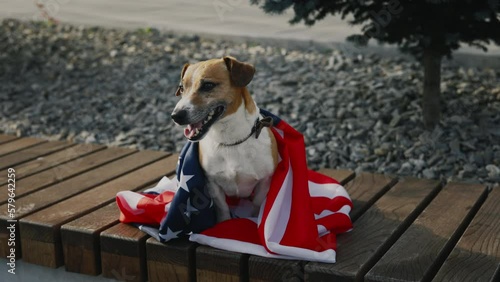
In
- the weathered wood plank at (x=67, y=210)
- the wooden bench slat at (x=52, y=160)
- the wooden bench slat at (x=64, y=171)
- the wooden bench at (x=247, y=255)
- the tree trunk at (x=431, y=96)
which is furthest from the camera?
the tree trunk at (x=431, y=96)

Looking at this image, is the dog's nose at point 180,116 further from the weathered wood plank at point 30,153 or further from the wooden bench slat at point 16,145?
the wooden bench slat at point 16,145

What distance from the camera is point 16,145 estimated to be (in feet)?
15.8

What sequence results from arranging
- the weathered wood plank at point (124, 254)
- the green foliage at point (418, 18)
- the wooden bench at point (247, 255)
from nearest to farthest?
the wooden bench at point (247, 255) < the weathered wood plank at point (124, 254) < the green foliage at point (418, 18)

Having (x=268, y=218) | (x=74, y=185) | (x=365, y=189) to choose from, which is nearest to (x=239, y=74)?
(x=268, y=218)

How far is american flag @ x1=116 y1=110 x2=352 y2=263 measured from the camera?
10.2 ft

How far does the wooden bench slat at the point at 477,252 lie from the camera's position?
2.91 m

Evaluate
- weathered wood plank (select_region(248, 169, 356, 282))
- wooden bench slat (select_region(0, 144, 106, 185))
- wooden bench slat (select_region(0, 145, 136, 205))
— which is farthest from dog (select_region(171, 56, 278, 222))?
wooden bench slat (select_region(0, 144, 106, 185))

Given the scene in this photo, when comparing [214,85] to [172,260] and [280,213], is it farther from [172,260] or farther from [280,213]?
[172,260]

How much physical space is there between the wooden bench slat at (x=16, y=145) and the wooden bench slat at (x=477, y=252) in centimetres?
273

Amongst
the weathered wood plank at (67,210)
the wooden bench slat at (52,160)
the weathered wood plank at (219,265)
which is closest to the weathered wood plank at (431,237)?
the weathered wood plank at (219,265)

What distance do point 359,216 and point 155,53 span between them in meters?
4.20

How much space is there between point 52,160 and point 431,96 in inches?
95.5

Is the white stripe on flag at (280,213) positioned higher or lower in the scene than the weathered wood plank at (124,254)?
higher

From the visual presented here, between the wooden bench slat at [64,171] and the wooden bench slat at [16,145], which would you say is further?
the wooden bench slat at [16,145]
